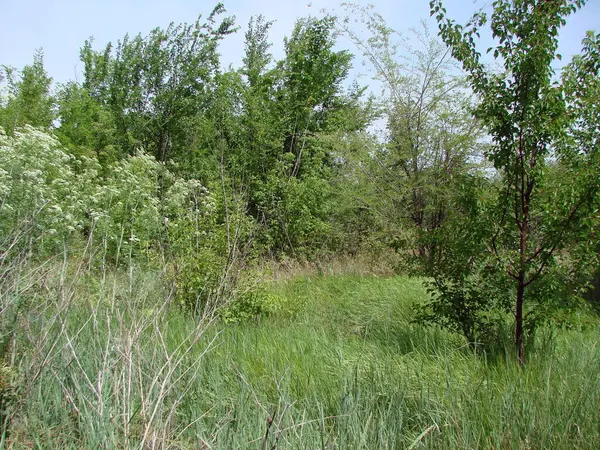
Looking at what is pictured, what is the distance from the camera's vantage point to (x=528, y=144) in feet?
12.6

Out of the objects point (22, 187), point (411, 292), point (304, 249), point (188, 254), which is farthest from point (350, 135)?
point (22, 187)

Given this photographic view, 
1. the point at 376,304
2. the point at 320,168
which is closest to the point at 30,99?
the point at 320,168

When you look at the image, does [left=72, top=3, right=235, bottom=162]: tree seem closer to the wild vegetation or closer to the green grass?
the wild vegetation

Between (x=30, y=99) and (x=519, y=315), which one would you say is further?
(x=30, y=99)

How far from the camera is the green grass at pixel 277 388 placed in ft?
6.69

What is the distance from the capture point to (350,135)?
11.3 meters

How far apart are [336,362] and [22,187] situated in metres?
4.69

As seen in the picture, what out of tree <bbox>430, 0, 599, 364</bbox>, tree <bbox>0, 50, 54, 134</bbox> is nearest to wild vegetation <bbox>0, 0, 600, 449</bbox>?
tree <bbox>430, 0, 599, 364</bbox>

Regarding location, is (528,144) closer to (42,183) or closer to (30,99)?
(42,183)

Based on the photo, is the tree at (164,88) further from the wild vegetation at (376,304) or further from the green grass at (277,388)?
the green grass at (277,388)

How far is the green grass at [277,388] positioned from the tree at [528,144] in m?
0.79

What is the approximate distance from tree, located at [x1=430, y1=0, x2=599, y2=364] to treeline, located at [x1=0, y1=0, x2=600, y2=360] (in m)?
0.02

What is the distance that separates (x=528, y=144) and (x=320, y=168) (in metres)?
10.1

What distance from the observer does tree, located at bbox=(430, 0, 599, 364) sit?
3686mm
